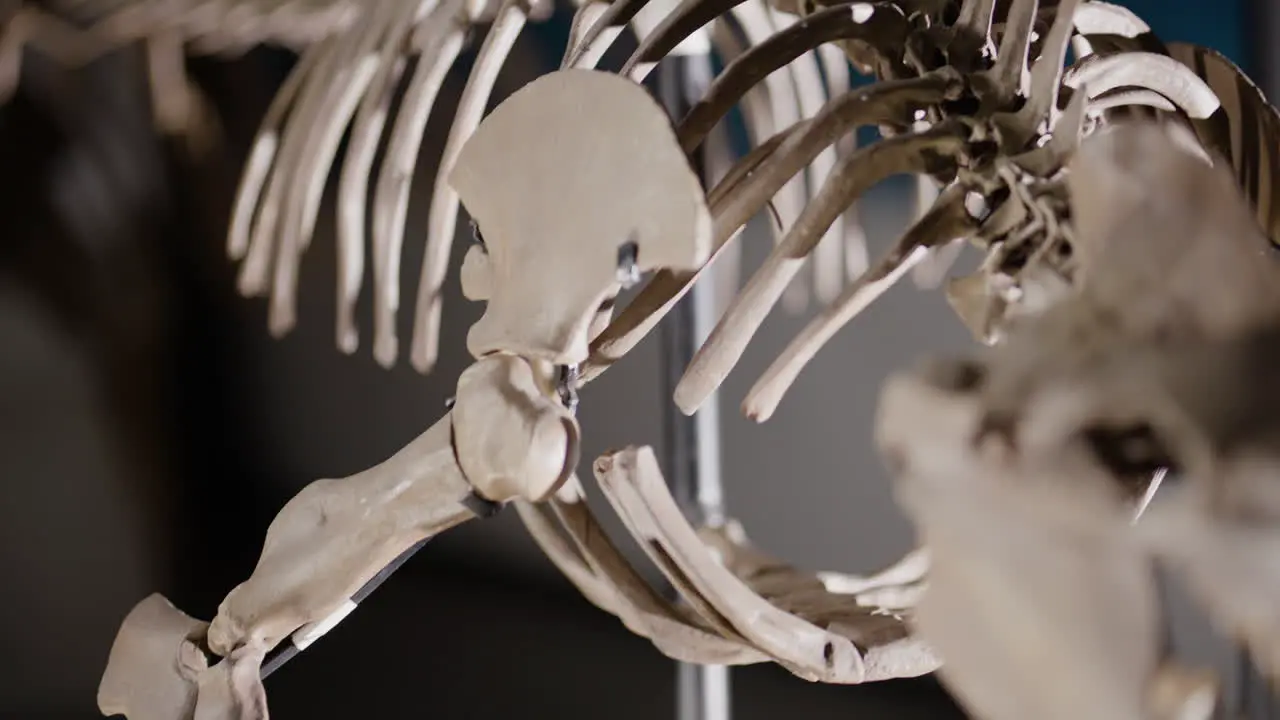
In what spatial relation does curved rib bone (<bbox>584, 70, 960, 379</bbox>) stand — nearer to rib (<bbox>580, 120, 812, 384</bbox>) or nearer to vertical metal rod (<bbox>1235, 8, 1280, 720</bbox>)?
rib (<bbox>580, 120, 812, 384</bbox>)

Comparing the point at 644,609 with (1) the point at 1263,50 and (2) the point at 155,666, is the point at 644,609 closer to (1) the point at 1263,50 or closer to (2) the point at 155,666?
(2) the point at 155,666

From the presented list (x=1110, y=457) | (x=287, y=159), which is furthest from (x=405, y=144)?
(x=1110, y=457)

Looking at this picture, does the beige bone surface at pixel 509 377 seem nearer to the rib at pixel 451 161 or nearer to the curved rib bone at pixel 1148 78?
the rib at pixel 451 161

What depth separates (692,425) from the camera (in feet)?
4.38

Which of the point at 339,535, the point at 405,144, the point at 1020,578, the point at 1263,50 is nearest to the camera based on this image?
the point at 1020,578

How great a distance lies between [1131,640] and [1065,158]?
0.31 meters

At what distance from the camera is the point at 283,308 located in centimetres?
130

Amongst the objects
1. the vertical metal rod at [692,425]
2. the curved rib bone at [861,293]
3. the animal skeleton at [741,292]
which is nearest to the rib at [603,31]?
the animal skeleton at [741,292]

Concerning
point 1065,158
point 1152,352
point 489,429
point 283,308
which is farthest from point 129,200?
point 1152,352

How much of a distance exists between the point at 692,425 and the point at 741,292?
0.66 metres

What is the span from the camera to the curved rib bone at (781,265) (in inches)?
26.1

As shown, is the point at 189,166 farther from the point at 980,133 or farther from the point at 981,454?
the point at 981,454

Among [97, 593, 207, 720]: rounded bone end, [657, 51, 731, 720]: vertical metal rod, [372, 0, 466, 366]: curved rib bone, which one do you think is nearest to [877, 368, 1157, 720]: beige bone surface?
[97, 593, 207, 720]: rounded bone end

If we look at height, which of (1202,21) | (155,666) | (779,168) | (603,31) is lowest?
(155,666)
